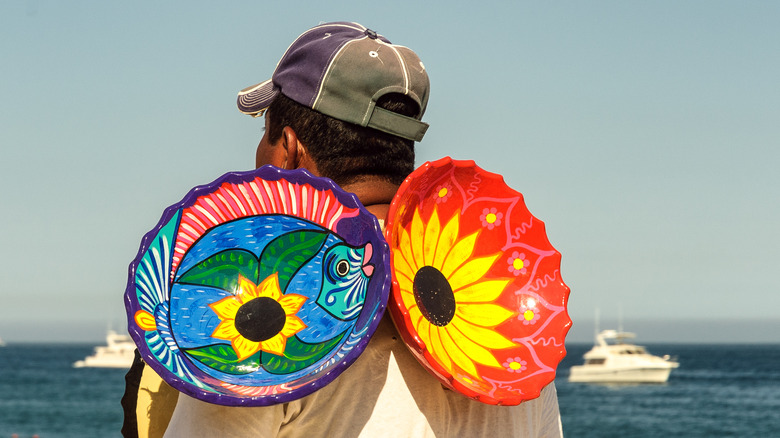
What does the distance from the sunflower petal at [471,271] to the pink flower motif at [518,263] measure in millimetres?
36

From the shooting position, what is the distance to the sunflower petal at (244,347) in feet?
4.65

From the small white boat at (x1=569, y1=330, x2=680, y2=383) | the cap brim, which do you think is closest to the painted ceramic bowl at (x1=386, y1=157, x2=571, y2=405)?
the cap brim

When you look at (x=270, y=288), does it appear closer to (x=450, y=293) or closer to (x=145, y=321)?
(x=145, y=321)

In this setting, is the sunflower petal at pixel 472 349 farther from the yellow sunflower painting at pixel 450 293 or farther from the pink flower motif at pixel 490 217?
the pink flower motif at pixel 490 217

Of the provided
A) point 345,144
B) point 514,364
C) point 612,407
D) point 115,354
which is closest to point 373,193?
point 345,144

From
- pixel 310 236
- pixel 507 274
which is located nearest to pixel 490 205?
pixel 507 274

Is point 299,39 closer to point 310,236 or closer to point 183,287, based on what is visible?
point 310,236

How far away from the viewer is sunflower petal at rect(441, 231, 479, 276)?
1663mm

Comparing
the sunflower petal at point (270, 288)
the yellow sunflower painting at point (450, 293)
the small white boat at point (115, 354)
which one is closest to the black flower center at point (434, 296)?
the yellow sunflower painting at point (450, 293)

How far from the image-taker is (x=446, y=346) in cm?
157

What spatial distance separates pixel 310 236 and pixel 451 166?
309 millimetres

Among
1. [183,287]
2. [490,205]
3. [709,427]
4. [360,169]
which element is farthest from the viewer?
[709,427]

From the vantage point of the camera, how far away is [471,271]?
1699 millimetres

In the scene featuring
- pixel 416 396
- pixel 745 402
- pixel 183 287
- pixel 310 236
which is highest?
pixel 310 236
